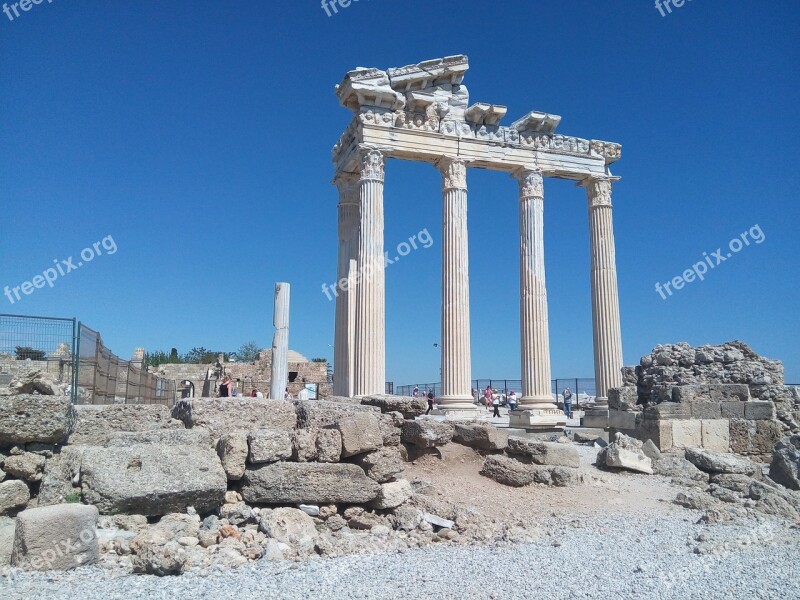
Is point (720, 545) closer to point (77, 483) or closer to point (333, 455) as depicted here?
point (333, 455)

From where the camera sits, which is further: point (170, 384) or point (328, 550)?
point (170, 384)

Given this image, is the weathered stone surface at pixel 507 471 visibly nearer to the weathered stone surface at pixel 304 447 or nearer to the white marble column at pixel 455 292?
the weathered stone surface at pixel 304 447

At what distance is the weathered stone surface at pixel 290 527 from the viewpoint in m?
6.23

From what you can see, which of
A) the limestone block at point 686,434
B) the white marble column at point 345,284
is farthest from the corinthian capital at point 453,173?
the limestone block at point 686,434

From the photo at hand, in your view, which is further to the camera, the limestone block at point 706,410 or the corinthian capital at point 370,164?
the corinthian capital at point 370,164

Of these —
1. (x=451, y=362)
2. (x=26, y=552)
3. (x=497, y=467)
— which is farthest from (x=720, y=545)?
(x=451, y=362)

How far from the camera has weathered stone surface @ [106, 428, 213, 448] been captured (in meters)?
7.16

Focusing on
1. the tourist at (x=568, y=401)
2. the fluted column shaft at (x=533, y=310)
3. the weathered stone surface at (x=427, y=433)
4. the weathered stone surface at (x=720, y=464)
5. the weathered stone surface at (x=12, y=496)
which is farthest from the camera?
the tourist at (x=568, y=401)

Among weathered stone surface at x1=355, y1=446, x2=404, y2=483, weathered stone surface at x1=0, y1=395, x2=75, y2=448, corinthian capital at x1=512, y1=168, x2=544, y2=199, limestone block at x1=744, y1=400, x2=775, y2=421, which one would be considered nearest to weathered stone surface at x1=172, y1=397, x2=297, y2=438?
weathered stone surface at x1=355, y1=446, x2=404, y2=483

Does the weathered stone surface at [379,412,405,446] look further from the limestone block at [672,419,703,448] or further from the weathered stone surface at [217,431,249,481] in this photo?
the limestone block at [672,419,703,448]

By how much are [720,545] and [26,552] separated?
675 cm

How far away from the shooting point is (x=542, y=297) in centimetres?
1992

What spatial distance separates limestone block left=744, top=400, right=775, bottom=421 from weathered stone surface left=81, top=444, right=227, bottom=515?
1127 centimetres

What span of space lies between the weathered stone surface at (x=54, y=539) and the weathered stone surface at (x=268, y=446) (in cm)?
A: 193
